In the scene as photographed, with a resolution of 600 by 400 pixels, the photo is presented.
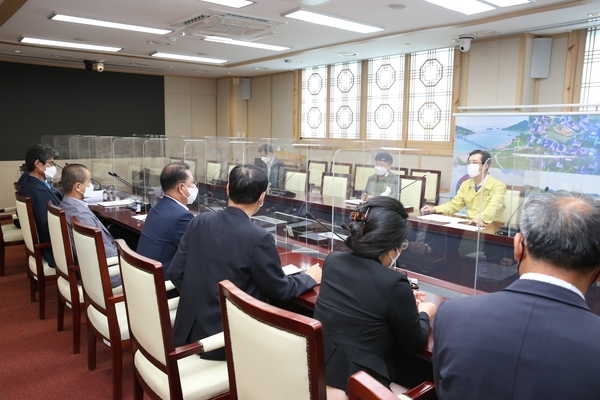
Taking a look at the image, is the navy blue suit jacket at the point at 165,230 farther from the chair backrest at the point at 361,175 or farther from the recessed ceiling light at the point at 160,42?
the recessed ceiling light at the point at 160,42

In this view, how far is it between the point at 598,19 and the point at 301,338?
492cm

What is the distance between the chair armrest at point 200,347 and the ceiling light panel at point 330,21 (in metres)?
3.47

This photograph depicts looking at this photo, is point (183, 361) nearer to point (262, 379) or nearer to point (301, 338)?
point (262, 379)

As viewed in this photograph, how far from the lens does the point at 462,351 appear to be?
94 cm

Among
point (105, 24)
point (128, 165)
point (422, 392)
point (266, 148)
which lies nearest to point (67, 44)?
point (105, 24)

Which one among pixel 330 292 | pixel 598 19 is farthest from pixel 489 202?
pixel 598 19

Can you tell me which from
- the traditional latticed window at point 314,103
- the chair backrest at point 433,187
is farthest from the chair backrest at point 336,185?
the traditional latticed window at point 314,103

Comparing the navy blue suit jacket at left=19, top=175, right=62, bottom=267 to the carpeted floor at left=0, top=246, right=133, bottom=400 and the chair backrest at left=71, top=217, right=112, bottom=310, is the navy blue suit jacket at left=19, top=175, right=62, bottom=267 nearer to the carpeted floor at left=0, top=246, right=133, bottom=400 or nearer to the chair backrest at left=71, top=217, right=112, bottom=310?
the carpeted floor at left=0, top=246, right=133, bottom=400

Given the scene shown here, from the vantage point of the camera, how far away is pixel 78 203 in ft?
8.98

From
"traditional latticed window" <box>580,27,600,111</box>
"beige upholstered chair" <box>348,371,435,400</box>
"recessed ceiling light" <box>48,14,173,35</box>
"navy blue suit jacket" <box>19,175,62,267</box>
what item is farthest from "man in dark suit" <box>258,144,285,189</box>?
"beige upholstered chair" <box>348,371,435,400</box>

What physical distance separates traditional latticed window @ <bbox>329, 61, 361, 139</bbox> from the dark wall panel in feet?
12.1

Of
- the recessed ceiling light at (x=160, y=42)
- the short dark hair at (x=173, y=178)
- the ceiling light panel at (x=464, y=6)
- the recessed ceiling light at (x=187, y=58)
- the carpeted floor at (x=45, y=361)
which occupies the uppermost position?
the recessed ceiling light at (x=187, y=58)

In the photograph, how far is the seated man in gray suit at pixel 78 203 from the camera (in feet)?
8.73

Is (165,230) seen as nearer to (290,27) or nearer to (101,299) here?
(101,299)
